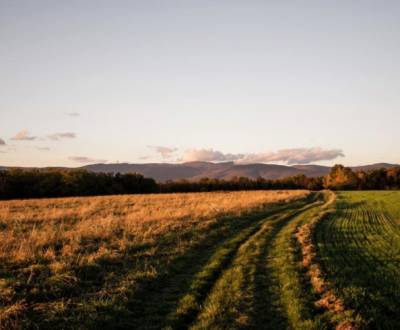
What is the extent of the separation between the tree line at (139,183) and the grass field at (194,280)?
50654mm

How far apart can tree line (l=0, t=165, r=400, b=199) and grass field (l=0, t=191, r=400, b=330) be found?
50.7 meters

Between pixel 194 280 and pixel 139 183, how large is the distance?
2907 inches

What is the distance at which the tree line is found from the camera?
64.2m

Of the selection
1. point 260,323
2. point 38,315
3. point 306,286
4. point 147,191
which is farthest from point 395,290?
point 147,191

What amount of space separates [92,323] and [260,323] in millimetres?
3554

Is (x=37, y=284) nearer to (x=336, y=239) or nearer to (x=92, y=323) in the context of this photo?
(x=92, y=323)

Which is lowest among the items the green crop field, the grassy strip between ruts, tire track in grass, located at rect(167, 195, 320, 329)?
tire track in grass, located at rect(167, 195, 320, 329)

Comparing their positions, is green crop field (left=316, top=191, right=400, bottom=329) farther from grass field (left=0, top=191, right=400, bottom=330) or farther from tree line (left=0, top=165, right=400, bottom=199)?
tree line (left=0, top=165, right=400, bottom=199)

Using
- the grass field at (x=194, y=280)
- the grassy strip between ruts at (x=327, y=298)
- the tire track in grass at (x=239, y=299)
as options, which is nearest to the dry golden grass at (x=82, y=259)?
the grass field at (x=194, y=280)

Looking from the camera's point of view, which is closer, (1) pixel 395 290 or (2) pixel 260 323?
(2) pixel 260 323

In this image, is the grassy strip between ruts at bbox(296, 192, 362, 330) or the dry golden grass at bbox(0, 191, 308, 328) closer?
the grassy strip between ruts at bbox(296, 192, 362, 330)

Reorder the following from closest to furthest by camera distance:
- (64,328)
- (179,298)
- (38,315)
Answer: (64,328) < (38,315) < (179,298)

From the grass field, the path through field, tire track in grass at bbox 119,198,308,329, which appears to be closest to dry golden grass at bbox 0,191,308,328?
the grass field

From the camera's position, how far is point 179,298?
29.9ft
